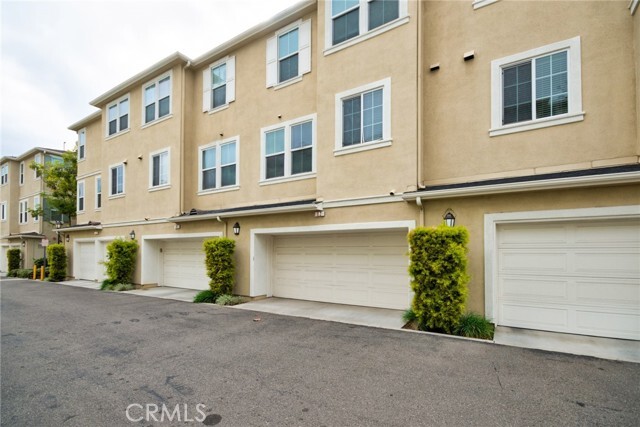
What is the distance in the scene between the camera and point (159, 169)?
13.9 m

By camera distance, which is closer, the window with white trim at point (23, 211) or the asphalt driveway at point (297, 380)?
the asphalt driveway at point (297, 380)

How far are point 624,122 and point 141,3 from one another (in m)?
12.8

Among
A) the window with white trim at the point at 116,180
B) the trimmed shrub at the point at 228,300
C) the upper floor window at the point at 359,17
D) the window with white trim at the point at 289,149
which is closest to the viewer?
the upper floor window at the point at 359,17

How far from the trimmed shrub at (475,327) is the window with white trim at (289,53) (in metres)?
8.37

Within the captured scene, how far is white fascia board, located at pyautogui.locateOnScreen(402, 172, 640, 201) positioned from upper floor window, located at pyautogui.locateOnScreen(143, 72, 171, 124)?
455 inches

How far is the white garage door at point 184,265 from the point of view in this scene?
505 inches

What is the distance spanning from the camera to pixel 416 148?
7.57 m

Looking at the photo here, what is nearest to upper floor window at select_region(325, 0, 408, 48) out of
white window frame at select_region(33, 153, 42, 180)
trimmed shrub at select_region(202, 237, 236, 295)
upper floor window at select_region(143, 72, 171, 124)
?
trimmed shrub at select_region(202, 237, 236, 295)

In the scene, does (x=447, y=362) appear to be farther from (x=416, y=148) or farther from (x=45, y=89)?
(x=45, y=89)

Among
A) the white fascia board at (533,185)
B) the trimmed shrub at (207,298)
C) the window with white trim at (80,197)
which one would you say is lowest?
the trimmed shrub at (207,298)

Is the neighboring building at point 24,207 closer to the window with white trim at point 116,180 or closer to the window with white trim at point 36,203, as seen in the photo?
the window with white trim at point 36,203

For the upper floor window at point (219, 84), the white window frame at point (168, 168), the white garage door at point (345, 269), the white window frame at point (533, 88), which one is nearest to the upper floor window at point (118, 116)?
the white window frame at point (168, 168)

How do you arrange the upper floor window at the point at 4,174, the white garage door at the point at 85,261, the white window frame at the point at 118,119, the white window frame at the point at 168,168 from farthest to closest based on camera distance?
the upper floor window at the point at 4,174 → the white garage door at the point at 85,261 → the white window frame at the point at 118,119 → the white window frame at the point at 168,168

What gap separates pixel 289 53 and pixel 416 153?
605 centimetres
